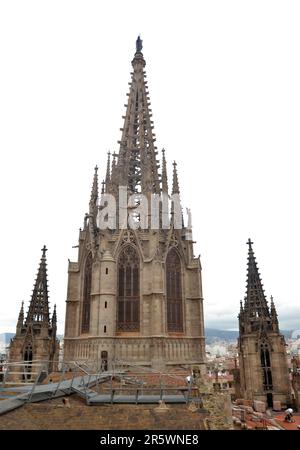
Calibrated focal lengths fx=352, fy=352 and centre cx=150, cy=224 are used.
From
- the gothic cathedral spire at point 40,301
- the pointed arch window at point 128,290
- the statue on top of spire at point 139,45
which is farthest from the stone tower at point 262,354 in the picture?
the statue on top of spire at point 139,45

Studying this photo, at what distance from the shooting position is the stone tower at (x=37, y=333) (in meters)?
37.2

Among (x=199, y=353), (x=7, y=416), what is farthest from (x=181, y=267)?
(x=7, y=416)

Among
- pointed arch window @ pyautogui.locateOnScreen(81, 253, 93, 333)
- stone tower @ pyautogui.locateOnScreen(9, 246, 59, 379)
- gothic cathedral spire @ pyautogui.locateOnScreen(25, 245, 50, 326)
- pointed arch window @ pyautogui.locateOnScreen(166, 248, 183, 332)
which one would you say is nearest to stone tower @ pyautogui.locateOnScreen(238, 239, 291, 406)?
pointed arch window @ pyautogui.locateOnScreen(166, 248, 183, 332)

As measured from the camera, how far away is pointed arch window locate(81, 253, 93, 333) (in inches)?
1364

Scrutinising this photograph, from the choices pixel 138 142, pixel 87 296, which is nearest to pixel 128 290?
pixel 87 296

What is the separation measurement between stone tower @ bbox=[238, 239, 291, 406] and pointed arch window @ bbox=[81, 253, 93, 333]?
17685 millimetres

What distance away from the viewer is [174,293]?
35.2 m

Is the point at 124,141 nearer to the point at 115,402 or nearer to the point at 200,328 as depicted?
the point at 200,328

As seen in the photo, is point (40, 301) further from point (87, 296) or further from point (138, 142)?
point (138, 142)

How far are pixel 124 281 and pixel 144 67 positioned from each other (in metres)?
31.4

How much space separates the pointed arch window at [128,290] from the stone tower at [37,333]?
29.6 ft

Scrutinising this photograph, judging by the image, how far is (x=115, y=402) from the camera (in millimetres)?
12953

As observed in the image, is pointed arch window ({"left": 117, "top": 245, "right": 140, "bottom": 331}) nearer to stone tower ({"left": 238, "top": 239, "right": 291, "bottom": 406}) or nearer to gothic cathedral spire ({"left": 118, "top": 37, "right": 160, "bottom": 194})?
gothic cathedral spire ({"left": 118, "top": 37, "right": 160, "bottom": 194})
